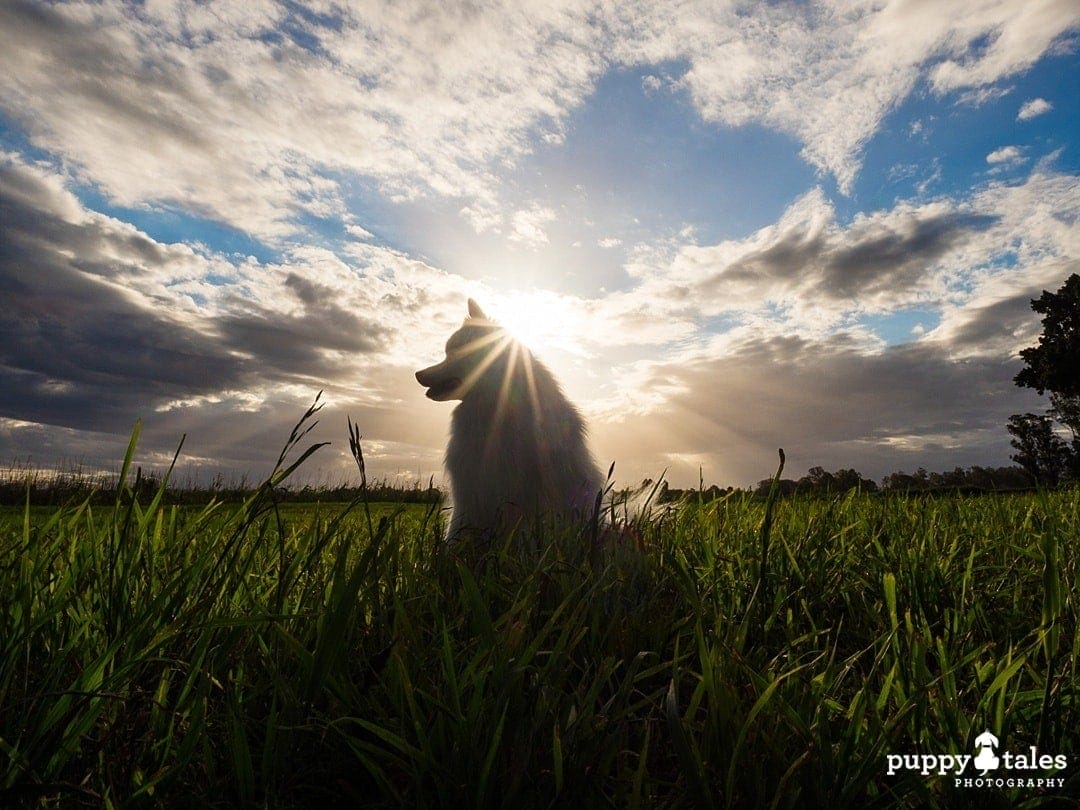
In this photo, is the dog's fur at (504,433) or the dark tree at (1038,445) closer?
the dog's fur at (504,433)

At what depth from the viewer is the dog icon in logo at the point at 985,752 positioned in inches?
60.0

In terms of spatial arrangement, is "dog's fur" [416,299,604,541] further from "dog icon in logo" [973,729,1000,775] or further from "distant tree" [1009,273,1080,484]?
"distant tree" [1009,273,1080,484]

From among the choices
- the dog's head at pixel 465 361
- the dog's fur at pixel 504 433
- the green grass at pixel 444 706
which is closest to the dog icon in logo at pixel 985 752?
the green grass at pixel 444 706

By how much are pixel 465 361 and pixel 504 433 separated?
2.96 ft

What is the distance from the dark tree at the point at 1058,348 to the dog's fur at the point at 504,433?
41.9 metres

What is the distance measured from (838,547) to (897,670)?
75.0 inches

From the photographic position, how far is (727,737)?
1550 millimetres

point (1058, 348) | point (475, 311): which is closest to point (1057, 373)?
point (1058, 348)

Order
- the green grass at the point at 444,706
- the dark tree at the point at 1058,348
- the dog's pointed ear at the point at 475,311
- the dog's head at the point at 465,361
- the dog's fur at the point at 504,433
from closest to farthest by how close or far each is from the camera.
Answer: the green grass at the point at 444,706 < the dog's fur at the point at 504,433 < the dog's head at the point at 465,361 < the dog's pointed ear at the point at 475,311 < the dark tree at the point at 1058,348

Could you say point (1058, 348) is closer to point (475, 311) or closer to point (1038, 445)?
point (1038, 445)

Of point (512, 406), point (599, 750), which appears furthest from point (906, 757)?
point (512, 406)

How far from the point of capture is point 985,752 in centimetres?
157

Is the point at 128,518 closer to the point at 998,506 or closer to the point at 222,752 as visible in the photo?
the point at 222,752

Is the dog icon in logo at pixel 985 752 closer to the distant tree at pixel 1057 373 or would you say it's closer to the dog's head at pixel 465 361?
the dog's head at pixel 465 361
